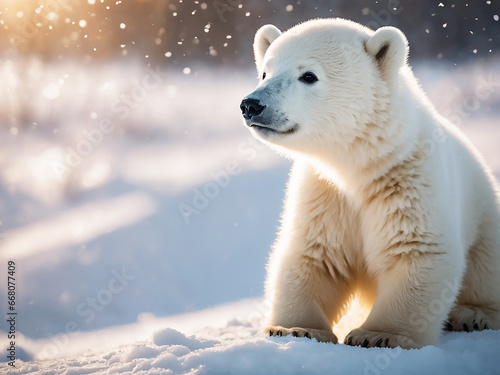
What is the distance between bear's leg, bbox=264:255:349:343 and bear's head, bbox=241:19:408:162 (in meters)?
0.77

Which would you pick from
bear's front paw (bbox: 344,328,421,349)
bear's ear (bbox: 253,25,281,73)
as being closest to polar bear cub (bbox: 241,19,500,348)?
bear's front paw (bbox: 344,328,421,349)

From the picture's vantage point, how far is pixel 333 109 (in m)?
3.03

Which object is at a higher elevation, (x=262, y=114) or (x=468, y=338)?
(x=262, y=114)

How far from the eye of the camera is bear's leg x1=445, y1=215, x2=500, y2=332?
3359mm

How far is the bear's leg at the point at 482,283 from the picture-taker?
11.0 feet

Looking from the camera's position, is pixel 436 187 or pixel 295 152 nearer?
pixel 436 187

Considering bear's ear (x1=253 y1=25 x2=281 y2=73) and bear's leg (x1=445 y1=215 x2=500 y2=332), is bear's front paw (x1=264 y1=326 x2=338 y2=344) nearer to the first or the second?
bear's leg (x1=445 y1=215 x2=500 y2=332)

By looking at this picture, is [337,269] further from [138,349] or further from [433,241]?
[138,349]

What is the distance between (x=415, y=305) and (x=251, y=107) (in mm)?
1464

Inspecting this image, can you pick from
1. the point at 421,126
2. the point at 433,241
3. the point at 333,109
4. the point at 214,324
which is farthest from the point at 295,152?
the point at 214,324

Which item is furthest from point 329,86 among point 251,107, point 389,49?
point 251,107

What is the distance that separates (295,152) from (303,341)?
1258 mm

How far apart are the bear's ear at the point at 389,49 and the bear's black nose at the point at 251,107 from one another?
84 cm

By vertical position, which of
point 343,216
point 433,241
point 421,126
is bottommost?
point 433,241
